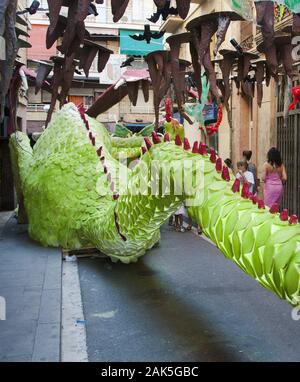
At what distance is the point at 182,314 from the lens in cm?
439

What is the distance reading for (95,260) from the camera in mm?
6547

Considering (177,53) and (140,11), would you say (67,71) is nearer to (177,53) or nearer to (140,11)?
(177,53)

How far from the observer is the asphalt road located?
3572mm

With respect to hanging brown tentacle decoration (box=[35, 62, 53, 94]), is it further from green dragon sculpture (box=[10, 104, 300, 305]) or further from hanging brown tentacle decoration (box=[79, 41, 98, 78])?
hanging brown tentacle decoration (box=[79, 41, 98, 78])

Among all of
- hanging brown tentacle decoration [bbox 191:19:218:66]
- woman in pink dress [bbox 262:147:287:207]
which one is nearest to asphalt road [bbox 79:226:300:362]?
woman in pink dress [bbox 262:147:287:207]

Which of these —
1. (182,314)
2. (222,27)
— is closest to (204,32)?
(222,27)

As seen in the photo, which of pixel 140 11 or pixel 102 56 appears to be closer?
pixel 102 56

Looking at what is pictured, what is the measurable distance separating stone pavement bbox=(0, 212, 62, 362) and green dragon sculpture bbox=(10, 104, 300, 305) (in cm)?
45

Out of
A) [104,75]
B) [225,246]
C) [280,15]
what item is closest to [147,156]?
[225,246]

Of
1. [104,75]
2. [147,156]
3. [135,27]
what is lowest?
[147,156]

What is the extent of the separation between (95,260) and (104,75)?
7.76 m

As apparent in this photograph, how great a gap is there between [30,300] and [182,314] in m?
1.48
